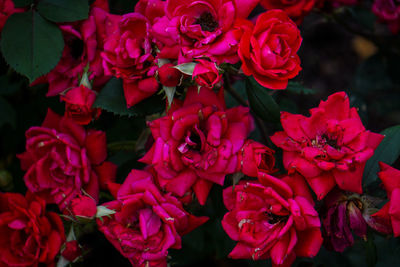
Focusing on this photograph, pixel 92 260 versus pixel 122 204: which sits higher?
pixel 122 204

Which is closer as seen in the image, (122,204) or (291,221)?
(291,221)

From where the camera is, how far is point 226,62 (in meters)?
0.90

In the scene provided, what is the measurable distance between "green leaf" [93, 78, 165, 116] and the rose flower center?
0.76ft

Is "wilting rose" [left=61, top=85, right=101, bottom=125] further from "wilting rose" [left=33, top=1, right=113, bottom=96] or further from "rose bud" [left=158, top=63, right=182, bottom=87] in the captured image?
"rose bud" [left=158, top=63, right=182, bottom=87]

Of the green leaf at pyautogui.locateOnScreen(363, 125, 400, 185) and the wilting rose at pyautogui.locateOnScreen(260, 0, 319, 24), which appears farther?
the wilting rose at pyautogui.locateOnScreen(260, 0, 319, 24)

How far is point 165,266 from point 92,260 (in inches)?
33.9

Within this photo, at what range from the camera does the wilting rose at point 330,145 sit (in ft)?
2.75

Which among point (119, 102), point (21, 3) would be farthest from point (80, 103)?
point (21, 3)

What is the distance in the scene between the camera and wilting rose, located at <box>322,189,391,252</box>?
893 mm

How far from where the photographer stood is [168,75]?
0.88 metres

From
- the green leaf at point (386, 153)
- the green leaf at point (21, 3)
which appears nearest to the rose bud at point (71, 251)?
the green leaf at point (21, 3)

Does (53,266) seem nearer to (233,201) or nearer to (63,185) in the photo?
(63,185)

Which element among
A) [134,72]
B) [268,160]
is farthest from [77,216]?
[268,160]

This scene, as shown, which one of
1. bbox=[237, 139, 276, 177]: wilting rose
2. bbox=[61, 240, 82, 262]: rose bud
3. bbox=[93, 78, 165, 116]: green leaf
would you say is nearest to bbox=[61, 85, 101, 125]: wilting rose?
bbox=[93, 78, 165, 116]: green leaf
